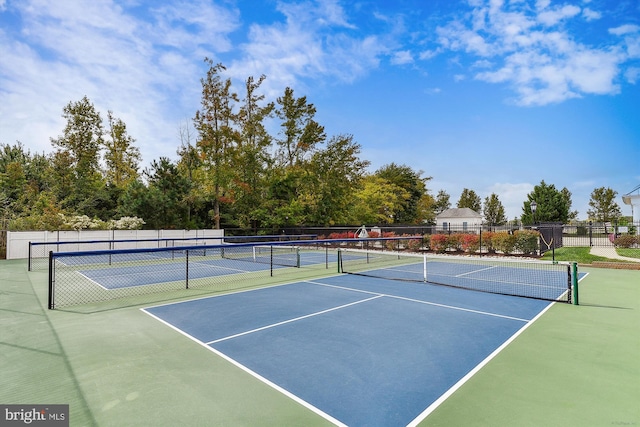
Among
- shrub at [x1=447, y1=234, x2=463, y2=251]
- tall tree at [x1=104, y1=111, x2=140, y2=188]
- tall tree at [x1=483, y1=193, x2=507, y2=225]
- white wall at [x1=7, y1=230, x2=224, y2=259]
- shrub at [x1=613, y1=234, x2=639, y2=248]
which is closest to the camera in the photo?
white wall at [x1=7, y1=230, x2=224, y2=259]

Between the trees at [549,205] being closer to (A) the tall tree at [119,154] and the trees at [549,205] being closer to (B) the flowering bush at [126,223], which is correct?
(B) the flowering bush at [126,223]

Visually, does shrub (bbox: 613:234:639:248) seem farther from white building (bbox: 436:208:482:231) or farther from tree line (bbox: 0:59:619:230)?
→ white building (bbox: 436:208:482:231)

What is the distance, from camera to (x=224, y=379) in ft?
13.8

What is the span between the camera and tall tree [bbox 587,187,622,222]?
5825cm

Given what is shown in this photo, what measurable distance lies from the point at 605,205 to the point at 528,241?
2154 inches

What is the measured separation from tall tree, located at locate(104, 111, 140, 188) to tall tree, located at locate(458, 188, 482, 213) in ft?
227

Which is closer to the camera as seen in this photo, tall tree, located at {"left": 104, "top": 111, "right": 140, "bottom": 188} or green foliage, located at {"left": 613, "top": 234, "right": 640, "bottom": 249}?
green foliage, located at {"left": 613, "top": 234, "right": 640, "bottom": 249}

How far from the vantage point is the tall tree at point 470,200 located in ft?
262

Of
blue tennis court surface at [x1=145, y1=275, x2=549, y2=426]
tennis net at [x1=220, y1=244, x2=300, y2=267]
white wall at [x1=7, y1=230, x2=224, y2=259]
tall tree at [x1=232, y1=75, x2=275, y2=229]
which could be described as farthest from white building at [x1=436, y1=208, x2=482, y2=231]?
blue tennis court surface at [x1=145, y1=275, x2=549, y2=426]

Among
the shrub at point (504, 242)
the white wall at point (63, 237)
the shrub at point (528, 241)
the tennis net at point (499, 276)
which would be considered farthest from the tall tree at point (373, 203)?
the tennis net at point (499, 276)

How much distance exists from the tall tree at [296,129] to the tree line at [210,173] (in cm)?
12

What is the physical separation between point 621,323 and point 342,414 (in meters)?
6.63

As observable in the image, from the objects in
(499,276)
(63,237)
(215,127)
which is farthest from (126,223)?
(499,276)

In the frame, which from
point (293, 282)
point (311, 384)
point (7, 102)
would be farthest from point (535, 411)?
point (7, 102)
